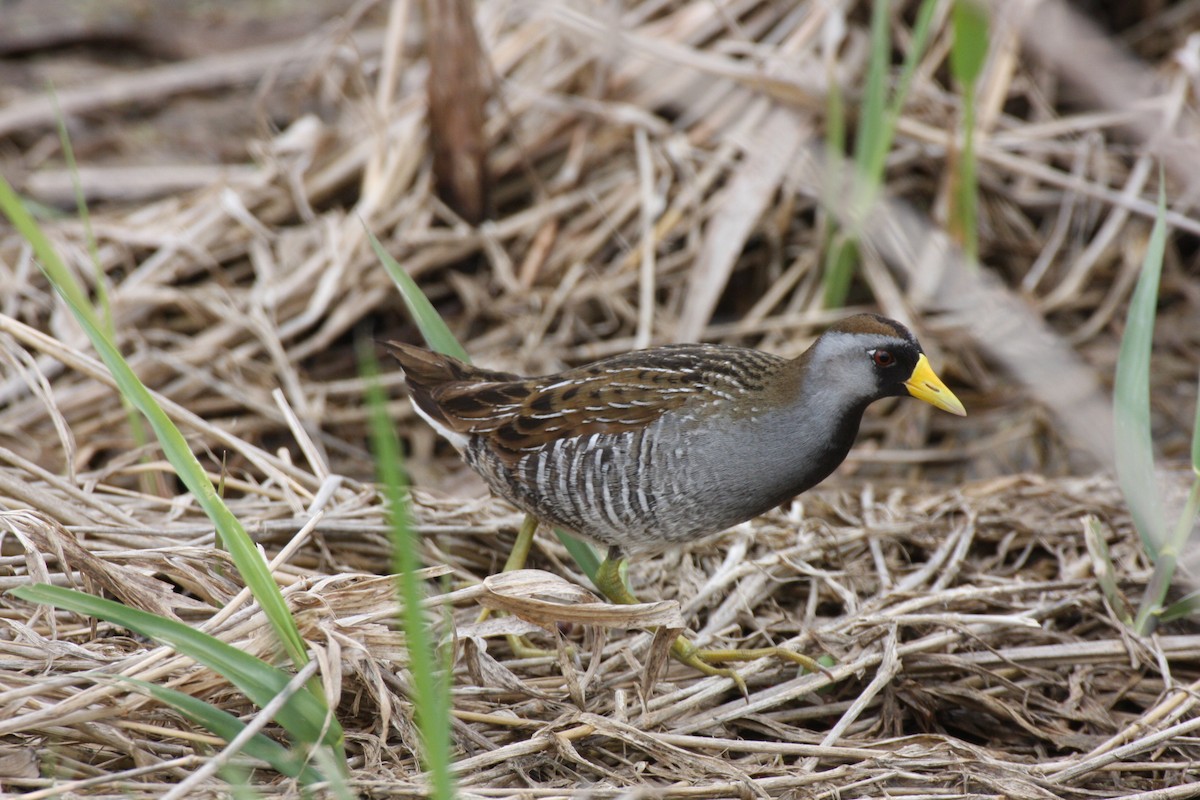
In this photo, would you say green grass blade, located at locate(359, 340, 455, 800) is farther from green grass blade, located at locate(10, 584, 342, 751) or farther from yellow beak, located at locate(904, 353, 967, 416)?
yellow beak, located at locate(904, 353, 967, 416)

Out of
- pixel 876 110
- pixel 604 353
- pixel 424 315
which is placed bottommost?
pixel 604 353

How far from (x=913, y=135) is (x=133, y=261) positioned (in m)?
2.71

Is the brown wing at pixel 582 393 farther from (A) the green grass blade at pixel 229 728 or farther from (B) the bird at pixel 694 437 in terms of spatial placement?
(A) the green grass blade at pixel 229 728

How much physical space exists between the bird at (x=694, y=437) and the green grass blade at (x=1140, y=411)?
347mm

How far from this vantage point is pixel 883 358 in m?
2.69

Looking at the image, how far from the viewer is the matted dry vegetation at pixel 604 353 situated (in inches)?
94.6

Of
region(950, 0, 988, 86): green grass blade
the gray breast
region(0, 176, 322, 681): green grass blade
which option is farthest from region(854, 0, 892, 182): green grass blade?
region(0, 176, 322, 681): green grass blade

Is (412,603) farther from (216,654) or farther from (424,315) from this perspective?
(424,315)

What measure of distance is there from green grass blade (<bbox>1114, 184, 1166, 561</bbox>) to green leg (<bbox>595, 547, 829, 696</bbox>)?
0.76 metres

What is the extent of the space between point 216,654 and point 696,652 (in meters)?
1.09

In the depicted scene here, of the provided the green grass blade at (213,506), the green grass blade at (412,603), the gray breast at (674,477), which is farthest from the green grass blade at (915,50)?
the green grass blade at (412,603)

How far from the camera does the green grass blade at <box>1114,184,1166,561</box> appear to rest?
265 cm

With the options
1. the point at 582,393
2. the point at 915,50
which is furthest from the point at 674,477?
the point at 915,50

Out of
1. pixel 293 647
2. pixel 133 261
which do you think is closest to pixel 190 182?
pixel 133 261
